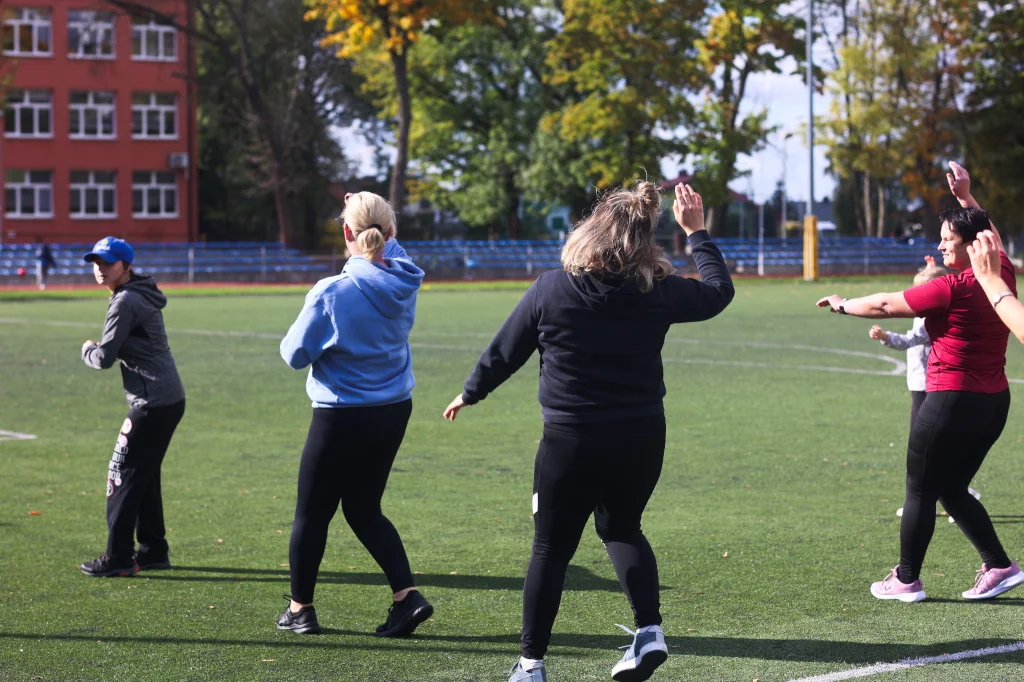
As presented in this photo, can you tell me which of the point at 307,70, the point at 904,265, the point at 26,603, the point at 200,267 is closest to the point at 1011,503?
the point at 26,603

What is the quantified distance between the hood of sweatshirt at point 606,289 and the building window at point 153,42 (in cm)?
6140

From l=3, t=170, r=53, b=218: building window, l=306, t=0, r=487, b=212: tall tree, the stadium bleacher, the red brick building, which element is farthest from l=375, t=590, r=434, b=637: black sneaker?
l=3, t=170, r=53, b=218: building window

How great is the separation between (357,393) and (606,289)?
1335 millimetres

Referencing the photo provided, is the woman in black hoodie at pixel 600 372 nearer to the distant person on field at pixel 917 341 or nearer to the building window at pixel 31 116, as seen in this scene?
the distant person on field at pixel 917 341

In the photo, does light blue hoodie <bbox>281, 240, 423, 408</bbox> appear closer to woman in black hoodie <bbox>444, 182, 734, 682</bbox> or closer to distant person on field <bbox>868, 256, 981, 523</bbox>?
woman in black hoodie <bbox>444, 182, 734, 682</bbox>

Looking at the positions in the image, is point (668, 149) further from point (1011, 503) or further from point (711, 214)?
point (1011, 503)

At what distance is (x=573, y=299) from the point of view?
4672 mm

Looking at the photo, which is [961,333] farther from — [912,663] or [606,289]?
[606,289]

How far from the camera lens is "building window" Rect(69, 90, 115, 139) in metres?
61.6

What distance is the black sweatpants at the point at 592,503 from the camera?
467 centimetres

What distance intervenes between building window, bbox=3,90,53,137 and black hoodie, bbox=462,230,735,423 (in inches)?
2409

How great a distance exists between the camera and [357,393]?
17.9 feet

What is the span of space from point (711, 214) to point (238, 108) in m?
25.0

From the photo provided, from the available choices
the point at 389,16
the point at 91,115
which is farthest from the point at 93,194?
the point at 389,16
